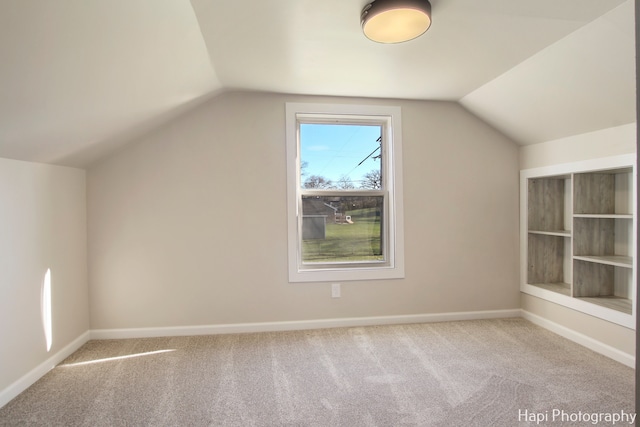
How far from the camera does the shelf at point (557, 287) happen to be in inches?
121

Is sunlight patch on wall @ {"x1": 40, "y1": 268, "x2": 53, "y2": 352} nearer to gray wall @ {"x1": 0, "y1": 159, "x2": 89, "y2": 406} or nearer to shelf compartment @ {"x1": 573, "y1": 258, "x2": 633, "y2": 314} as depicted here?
gray wall @ {"x1": 0, "y1": 159, "x2": 89, "y2": 406}

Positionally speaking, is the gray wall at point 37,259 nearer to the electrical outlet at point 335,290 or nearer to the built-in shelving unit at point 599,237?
the electrical outlet at point 335,290

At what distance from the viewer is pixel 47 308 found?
2.44 meters

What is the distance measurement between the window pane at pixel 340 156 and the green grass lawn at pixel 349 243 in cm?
35

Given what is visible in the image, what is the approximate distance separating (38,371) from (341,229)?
242 cm

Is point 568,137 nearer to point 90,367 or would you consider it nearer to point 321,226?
point 321,226

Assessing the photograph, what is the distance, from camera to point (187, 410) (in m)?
1.96

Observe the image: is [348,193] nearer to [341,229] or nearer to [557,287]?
[341,229]

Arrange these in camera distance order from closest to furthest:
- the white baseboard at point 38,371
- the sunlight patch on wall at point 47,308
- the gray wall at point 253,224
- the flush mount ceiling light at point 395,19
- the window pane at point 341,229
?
the flush mount ceiling light at point 395,19
the white baseboard at point 38,371
the sunlight patch on wall at point 47,308
the gray wall at point 253,224
the window pane at point 341,229

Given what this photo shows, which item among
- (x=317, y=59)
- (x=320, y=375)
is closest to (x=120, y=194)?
(x=317, y=59)

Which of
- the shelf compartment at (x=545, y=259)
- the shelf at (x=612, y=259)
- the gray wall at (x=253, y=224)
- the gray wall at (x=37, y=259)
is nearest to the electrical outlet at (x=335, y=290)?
the gray wall at (x=253, y=224)

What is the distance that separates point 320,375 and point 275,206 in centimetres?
143

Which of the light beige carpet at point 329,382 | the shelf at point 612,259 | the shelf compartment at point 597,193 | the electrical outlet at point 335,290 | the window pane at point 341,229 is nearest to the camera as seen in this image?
the light beige carpet at point 329,382

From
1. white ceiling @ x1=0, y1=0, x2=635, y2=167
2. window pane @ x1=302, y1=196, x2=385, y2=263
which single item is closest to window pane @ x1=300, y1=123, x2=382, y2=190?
window pane @ x1=302, y1=196, x2=385, y2=263
